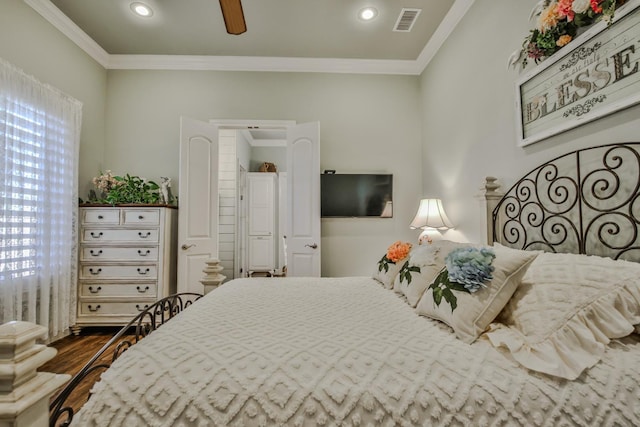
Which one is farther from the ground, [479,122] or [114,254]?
[479,122]

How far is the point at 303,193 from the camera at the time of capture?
10.5ft

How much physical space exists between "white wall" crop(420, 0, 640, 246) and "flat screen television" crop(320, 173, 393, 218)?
1.78 ft

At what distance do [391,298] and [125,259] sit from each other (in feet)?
8.71

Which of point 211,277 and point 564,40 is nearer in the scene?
point 564,40

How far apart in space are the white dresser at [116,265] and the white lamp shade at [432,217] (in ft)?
8.54

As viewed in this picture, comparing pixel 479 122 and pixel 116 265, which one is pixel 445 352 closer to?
pixel 479 122

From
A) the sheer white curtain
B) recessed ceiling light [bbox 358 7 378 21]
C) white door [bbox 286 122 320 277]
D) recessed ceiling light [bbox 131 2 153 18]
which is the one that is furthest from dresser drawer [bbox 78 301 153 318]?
recessed ceiling light [bbox 358 7 378 21]

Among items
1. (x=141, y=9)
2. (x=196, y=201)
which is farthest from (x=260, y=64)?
(x=196, y=201)

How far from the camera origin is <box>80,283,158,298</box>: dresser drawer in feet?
9.27

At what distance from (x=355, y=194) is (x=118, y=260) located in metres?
2.59

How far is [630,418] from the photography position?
741 millimetres

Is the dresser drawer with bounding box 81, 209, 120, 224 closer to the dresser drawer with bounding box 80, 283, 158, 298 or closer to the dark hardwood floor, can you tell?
the dresser drawer with bounding box 80, 283, 158, 298

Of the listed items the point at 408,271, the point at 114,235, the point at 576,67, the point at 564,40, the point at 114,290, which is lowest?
the point at 114,290

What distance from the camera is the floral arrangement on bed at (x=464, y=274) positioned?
110 cm
